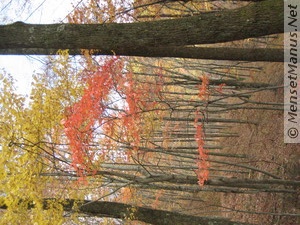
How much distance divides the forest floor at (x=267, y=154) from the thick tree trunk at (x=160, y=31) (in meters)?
4.89

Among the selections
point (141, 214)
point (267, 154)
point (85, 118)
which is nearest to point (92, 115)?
point (85, 118)

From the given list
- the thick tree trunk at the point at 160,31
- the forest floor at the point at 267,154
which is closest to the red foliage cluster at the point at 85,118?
the thick tree trunk at the point at 160,31

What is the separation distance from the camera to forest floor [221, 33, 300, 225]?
30.3 ft

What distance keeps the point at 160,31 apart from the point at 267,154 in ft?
25.1

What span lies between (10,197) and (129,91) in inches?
157

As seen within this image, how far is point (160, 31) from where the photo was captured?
4.76 metres

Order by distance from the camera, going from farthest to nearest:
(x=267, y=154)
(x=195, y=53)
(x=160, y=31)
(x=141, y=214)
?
(x=267, y=154), (x=141, y=214), (x=195, y=53), (x=160, y=31)

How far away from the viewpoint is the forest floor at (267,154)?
9.25 m

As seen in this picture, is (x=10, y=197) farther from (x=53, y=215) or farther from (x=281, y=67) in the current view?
(x=281, y=67)

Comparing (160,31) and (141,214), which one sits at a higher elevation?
(160,31)

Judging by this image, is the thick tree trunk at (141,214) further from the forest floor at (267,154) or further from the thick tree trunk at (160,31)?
the thick tree trunk at (160,31)

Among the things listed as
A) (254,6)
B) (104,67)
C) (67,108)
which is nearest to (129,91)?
(104,67)

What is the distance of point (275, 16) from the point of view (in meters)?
4.34

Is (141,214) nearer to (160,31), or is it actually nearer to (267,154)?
(160,31)
